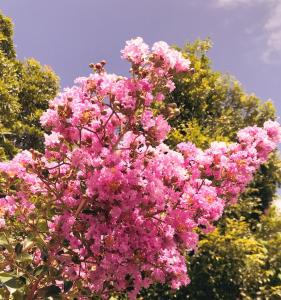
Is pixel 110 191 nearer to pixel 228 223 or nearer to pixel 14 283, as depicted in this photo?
pixel 14 283

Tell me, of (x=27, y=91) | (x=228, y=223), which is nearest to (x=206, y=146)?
(x=228, y=223)

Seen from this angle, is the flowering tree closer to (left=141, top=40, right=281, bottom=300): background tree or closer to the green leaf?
the green leaf

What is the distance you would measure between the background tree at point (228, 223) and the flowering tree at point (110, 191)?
2.04ft

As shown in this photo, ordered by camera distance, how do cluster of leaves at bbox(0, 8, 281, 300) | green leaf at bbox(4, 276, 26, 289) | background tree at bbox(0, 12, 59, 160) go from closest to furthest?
green leaf at bbox(4, 276, 26, 289) < cluster of leaves at bbox(0, 8, 281, 300) < background tree at bbox(0, 12, 59, 160)

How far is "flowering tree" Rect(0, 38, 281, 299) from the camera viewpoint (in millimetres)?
2695

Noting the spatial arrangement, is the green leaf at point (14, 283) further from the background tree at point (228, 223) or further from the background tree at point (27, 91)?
the background tree at point (27, 91)

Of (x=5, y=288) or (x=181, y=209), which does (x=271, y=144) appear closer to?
(x=181, y=209)

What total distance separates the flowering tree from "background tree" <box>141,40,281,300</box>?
2.04ft

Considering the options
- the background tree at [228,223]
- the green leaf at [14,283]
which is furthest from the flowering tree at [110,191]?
the background tree at [228,223]

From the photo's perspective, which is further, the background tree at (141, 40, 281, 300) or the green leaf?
the background tree at (141, 40, 281, 300)

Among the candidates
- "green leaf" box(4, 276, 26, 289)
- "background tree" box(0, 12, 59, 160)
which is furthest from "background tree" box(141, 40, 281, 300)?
"background tree" box(0, 12, 59, 160)

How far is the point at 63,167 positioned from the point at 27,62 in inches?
456

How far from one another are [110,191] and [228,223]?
25.1 feet

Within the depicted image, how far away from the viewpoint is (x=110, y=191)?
2.61m
